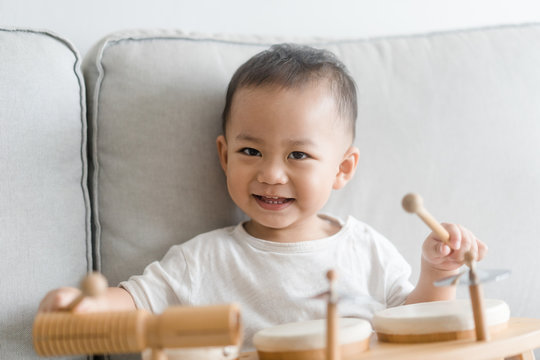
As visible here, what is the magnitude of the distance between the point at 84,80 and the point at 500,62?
2.64ft

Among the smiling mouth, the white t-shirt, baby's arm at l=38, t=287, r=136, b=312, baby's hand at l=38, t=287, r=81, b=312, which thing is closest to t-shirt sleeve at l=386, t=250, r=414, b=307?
the white t-shirt

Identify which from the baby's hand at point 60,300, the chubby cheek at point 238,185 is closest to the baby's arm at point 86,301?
the baby's hand at point 60,300

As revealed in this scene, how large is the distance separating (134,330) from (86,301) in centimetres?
21

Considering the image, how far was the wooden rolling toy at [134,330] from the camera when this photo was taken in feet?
1.87

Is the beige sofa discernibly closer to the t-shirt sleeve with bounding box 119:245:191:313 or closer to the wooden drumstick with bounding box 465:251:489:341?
the t-shirt sleeve with bounding box 119:245:191:313

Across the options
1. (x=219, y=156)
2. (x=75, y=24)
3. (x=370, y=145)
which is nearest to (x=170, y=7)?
(x=75, y=24)

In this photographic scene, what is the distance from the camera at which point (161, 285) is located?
98 cm

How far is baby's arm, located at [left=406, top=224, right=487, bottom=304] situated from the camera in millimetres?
881

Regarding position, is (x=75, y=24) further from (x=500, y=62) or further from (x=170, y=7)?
(x=500, y=62)

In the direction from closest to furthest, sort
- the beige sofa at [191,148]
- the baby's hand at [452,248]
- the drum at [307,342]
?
the drum at [307,342] < the baby's hand at [452,248] < the beige sofa at [191,148]

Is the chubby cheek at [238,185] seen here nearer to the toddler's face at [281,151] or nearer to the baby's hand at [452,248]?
the toddler's face at [281,151]

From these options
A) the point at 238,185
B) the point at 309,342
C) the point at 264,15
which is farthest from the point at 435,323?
the point at 264,15

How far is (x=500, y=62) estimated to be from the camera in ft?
4.02

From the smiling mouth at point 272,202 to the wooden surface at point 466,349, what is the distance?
292 mm
